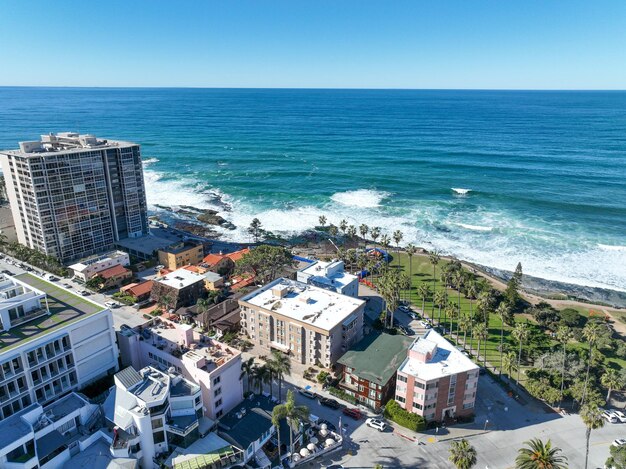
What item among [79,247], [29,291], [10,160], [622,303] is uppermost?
[10,160]

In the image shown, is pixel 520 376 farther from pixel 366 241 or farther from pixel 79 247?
pixel 79 247

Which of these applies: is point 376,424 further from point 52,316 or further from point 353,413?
point 52,316

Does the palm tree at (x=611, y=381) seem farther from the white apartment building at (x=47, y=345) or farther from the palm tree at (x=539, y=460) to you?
the white apartment building at (x=47, y=345)

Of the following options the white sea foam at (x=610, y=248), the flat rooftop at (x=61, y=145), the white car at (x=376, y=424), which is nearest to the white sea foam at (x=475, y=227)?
the white sea foam at (x=610, y=248)

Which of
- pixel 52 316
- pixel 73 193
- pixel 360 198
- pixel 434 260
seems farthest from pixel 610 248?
pixel 73 193

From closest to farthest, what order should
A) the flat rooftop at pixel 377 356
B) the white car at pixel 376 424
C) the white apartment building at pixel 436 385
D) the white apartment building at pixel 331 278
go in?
the white car at pixel 376 424, the white apartment building at pixel 436 385, the flat rooftop at pixel 377 356, the white apartment building at pixel 331 278

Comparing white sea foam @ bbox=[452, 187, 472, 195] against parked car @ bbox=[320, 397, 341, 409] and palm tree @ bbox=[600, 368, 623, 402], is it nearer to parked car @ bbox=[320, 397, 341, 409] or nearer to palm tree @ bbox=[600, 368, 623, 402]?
palm tree @ bbox=[600, 368, 623, 402]

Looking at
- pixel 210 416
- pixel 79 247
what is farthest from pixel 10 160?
pixel 210 416
